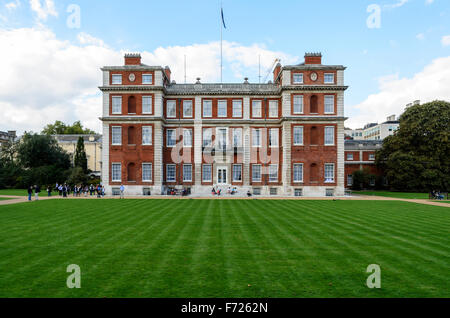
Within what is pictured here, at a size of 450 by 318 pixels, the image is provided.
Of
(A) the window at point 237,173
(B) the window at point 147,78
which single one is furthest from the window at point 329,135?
(B) the window at point 147,78

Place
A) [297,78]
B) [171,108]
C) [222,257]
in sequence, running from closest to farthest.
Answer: [222,257], [297,78], [171,108]

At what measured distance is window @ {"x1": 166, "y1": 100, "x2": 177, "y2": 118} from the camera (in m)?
39.1

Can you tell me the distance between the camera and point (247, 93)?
38500 mm

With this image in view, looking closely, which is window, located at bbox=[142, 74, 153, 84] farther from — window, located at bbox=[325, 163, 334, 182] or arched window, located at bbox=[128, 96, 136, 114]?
window, located at bbox=[325, 163, 334, 182]

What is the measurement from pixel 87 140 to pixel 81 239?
68045mm

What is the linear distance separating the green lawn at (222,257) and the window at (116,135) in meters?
23.0

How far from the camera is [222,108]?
39.0m

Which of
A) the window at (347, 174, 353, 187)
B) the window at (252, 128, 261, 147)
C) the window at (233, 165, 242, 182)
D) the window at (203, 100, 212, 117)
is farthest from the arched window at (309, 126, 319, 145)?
the window at (347, 174, 353, 187)

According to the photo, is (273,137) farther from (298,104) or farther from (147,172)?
(147,172)

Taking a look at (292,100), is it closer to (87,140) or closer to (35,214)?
(35,214)

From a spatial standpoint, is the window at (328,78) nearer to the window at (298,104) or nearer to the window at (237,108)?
the window at (298,104)

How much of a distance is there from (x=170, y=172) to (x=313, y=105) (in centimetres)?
2157

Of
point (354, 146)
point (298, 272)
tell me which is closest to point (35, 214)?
point (298, 272)

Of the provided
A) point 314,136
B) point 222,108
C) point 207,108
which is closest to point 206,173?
point 207,108
